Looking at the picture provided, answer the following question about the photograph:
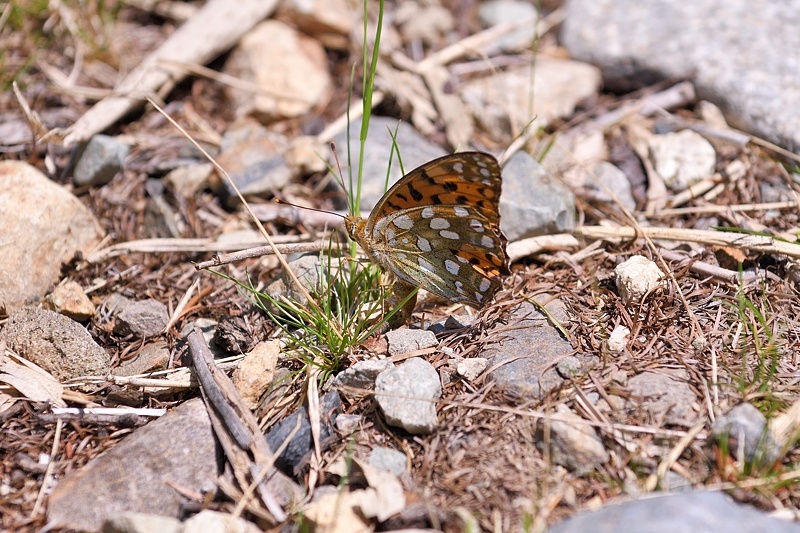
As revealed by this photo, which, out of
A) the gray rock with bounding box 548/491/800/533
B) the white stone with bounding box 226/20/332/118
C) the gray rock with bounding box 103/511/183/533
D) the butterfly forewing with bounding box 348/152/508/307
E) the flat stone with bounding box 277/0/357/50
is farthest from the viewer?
the flat stone with bounding box 277/0/357/50

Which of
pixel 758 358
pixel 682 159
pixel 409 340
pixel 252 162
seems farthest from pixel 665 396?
pixel 252 162

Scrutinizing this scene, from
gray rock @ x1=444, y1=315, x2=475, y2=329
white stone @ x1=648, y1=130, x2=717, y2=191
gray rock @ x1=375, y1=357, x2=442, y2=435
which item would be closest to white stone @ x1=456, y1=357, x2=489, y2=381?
gray rock @ x1=375, y1=357, x2=442, y2=435

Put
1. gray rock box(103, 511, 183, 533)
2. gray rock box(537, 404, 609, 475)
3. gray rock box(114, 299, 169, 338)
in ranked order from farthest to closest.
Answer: gray rock box(114, 299, 169, 338) < gray rock box(537, 404, 609, 475) < gray rock box(103, 511, 183, 533)

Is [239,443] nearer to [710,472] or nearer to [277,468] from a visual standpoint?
[277,468]

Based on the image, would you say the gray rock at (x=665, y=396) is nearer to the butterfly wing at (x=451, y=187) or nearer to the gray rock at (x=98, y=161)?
the butterfly wing at (x=451, y=187)

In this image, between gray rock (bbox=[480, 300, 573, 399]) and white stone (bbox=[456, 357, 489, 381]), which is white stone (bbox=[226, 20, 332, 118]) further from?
white stone (bbox=[456, 357, 489, 381])

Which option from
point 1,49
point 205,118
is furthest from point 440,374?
point 1,49

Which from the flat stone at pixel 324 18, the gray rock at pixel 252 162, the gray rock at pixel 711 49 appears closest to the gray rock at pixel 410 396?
the gray rock at pixel 252 162
